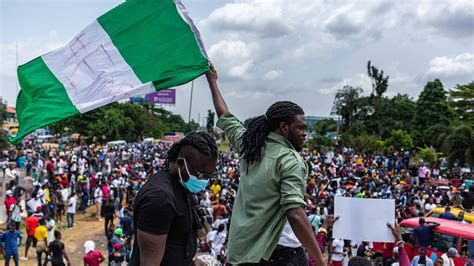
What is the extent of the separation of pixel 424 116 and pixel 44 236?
131 ft

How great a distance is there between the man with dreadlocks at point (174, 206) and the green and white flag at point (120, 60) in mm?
1206

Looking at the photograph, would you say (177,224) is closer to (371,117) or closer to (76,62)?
(76,62)

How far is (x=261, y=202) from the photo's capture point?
2385 mm

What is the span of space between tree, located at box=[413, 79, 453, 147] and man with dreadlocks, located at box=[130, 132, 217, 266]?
42.0 metres

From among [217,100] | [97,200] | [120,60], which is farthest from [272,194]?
[97,200]

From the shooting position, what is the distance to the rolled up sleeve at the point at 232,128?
9.43 ft

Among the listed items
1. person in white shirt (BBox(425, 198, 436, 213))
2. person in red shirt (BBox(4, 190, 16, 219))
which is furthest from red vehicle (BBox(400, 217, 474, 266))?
person in red shirt (BBox(4, 190, 16, 219))

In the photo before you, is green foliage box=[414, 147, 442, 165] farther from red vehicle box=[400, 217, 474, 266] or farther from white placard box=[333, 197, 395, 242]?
white placard box=[333, 197, 395, 242]

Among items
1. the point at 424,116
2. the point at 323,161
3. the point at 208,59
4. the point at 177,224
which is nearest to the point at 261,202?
the point at 177,224

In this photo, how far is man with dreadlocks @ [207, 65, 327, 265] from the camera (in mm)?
2223

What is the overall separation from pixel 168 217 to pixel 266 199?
0.55 metres

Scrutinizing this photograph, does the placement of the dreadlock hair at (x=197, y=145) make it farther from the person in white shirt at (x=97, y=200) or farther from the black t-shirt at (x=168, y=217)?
the person in white shirt at (x=97, y=200)

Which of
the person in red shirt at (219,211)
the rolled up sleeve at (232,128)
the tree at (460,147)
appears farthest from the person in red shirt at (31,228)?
the tree at (460,147)

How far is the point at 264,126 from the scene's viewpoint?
258 centimetres
